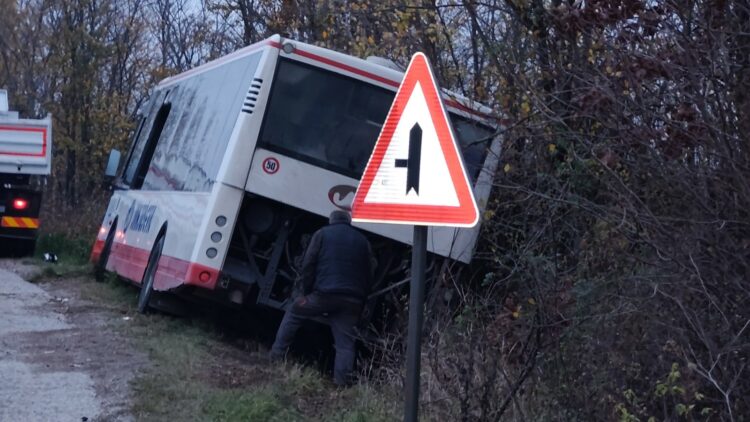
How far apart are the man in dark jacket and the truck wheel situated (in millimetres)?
2990

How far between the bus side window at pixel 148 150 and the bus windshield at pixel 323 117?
5262mm

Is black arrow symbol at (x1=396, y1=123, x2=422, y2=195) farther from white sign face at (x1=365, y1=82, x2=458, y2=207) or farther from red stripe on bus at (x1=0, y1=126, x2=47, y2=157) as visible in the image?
red stripe on bus at (x1=0, y1=126, x2=47, y2=157)

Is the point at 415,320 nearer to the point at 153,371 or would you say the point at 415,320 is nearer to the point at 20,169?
the point at 153,371

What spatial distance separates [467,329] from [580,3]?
2499 mm

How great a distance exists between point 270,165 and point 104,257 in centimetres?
746

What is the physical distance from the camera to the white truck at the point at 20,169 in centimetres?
2183

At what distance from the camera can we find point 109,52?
103 ft

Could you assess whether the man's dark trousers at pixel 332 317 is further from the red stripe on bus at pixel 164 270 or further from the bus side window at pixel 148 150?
the bus side window at pixel 148 150

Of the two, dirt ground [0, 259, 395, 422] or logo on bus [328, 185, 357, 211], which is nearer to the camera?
dirt ground [0, 259, 395, 422]

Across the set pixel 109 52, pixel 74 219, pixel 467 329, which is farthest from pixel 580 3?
pixel 109 52

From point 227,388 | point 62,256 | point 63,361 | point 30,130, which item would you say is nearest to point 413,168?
point 227,388

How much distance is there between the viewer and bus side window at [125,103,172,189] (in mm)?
16297

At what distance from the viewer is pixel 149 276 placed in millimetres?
13383

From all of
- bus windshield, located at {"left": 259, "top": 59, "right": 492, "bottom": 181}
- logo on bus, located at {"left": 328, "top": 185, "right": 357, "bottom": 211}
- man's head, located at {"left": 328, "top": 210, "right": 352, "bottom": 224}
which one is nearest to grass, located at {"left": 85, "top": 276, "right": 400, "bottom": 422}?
man's head, located at {"left": 328, "top": 210, "right": 352, "bottom": 224}
